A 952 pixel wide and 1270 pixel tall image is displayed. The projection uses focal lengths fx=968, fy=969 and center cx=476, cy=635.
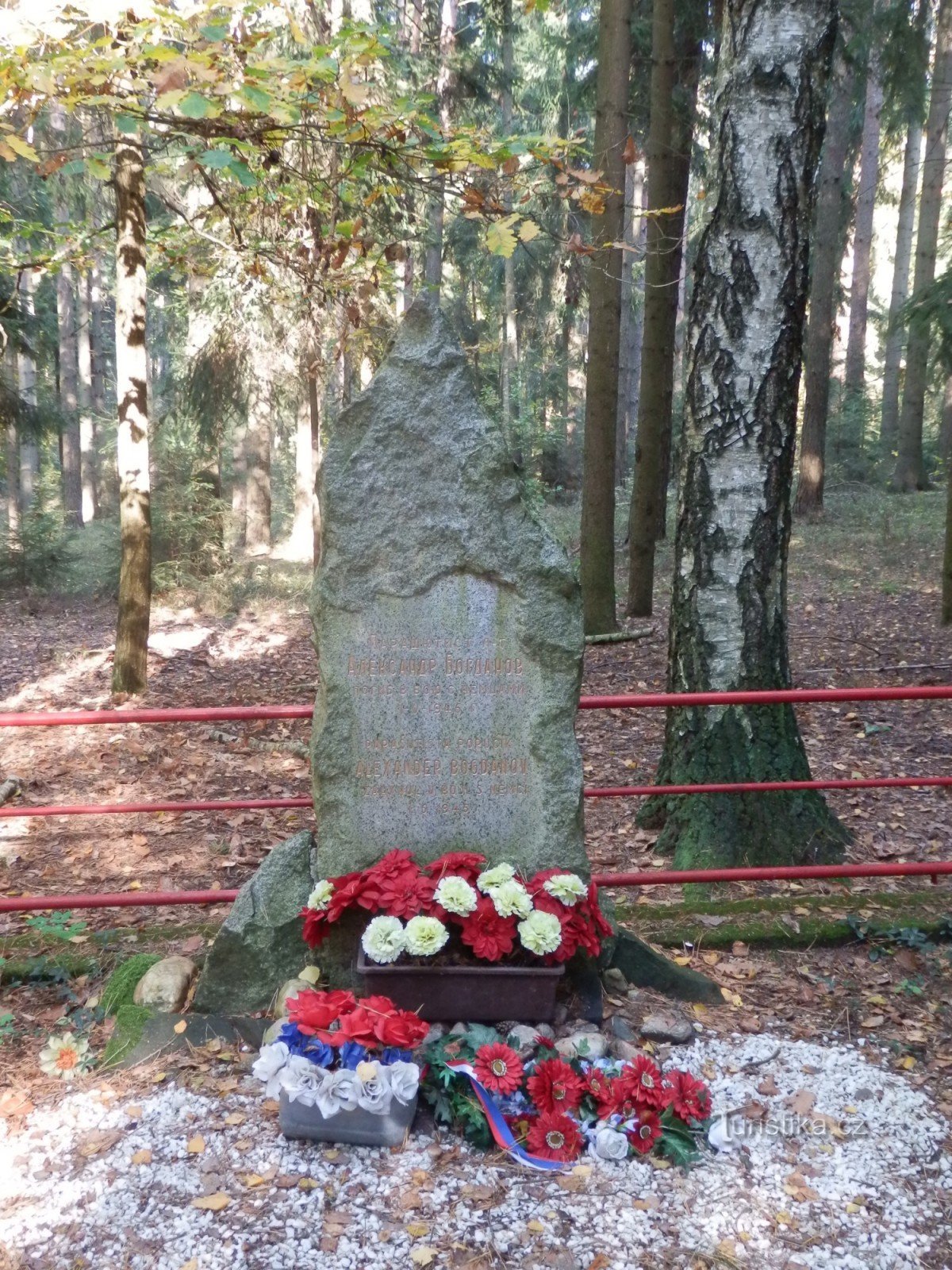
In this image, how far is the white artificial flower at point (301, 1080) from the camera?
9.12ft

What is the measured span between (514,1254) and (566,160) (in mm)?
5250

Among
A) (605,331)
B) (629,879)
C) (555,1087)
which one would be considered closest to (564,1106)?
(555,1087)

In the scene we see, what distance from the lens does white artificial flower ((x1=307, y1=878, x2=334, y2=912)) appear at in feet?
10.9

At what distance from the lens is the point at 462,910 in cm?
318

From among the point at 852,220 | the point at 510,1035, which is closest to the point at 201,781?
the point at 510,1035

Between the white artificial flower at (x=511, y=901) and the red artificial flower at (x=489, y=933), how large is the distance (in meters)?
0.03

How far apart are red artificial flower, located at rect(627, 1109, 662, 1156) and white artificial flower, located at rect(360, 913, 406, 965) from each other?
2.90 ft

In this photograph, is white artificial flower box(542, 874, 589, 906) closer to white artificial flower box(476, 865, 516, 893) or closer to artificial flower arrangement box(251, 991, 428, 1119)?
white artificial flower box(476, 865, 516, 893)

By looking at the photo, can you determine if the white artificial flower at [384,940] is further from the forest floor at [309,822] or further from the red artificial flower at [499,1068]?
the forest floor at [309,822]

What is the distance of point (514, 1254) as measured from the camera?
2.47m

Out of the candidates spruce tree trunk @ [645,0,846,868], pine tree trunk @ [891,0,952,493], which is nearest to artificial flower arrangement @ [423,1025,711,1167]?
spruce tree trunk @ [645,0,846,868]

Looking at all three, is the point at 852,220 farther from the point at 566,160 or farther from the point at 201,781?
the point at 201,781

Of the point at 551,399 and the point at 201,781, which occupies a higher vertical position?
the point at 551,399

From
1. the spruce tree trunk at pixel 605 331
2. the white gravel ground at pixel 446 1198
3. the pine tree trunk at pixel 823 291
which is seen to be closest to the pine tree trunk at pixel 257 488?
the spruce tree trunk at pixel 605 331
